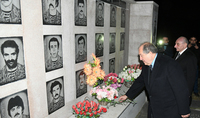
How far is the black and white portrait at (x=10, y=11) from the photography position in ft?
5.15

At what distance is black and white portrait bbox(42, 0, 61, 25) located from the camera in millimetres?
2052

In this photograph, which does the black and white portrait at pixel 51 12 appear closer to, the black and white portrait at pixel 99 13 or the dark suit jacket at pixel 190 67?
the black and white portrait at pixel 99 13

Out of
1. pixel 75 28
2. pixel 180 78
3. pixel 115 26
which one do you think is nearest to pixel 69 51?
pixel 75 28

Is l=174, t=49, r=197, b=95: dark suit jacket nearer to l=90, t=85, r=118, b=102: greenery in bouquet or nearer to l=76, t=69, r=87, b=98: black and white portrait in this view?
l=90, t=85, r=118, b=102: greenery in bouquet

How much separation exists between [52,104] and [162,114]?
1575mm

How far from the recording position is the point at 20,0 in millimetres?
1727

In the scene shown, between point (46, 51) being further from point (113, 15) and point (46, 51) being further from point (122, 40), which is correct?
point (122, 40)

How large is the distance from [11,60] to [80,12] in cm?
141

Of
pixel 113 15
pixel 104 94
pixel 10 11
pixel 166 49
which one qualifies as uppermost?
pixel 113 15

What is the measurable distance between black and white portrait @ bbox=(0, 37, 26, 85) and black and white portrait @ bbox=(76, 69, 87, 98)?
1.13 metres

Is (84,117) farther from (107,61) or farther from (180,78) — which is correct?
(107,61)

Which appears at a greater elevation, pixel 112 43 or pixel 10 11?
pixel 10 11

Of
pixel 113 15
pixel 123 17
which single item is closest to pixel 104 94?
pixel 113 15

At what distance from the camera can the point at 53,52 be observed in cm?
225
